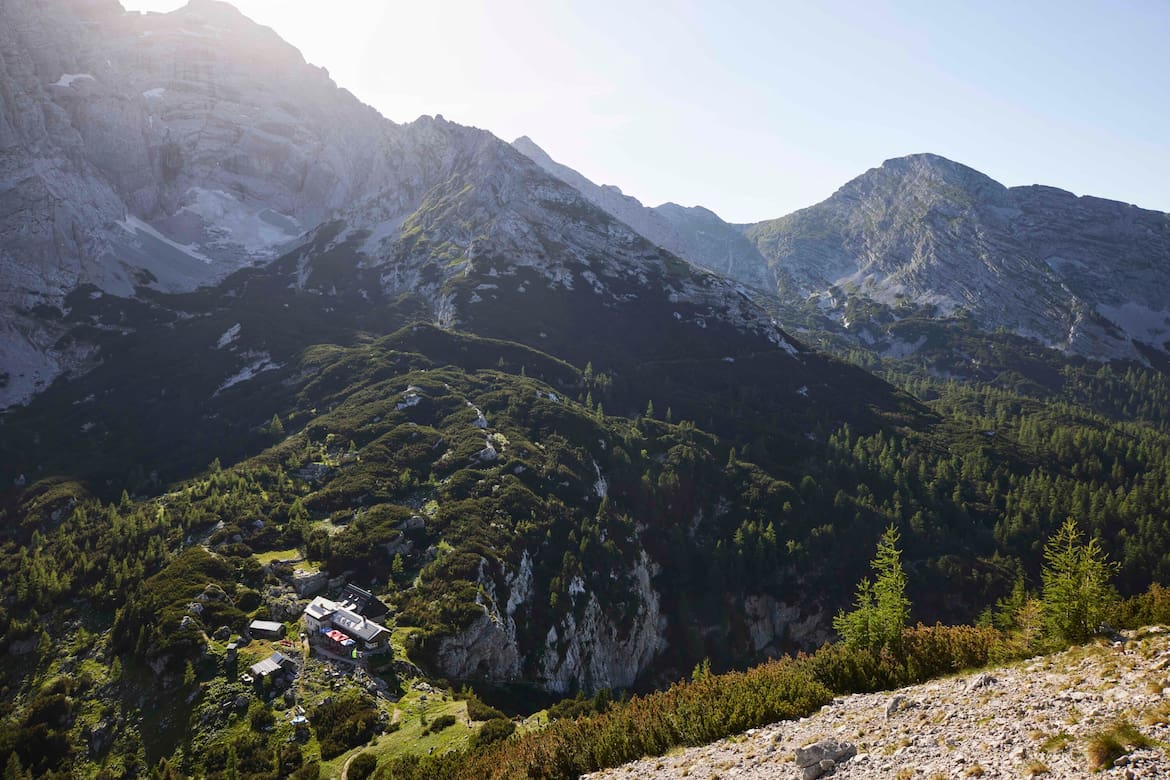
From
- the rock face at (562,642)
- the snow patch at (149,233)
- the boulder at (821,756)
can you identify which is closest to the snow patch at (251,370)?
the snow patch at (149,233)

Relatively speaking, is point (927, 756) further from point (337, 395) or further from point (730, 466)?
point (337, 395)

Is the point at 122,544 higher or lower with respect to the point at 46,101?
lower

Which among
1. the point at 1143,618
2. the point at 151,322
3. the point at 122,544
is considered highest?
the point at 1143,618

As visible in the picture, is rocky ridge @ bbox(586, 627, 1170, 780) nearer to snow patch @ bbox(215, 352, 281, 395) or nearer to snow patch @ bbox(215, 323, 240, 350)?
snow patch @ bbox(215, 352, 281, 395)

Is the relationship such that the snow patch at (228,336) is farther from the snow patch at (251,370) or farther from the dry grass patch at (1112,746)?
the dry grass patch at (1112,746)

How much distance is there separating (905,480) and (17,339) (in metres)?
198

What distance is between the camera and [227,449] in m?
100

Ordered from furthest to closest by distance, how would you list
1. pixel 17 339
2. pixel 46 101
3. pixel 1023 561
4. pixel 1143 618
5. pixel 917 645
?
pixel 46 101
pixel 17 339
pixel 1023 561
pixel 917 645
pixel 1143 618

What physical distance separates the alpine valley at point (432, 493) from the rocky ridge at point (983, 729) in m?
2.63

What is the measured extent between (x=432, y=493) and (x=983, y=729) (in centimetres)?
6844

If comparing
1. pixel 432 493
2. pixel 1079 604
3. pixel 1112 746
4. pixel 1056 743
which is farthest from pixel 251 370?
pixel 1112 746

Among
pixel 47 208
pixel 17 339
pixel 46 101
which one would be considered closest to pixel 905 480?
pixel 17 339

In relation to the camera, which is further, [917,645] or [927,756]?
[917,645]

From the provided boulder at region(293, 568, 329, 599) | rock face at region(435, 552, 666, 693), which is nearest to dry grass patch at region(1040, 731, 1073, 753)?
rock face at region(435, 552, 666, 693)
